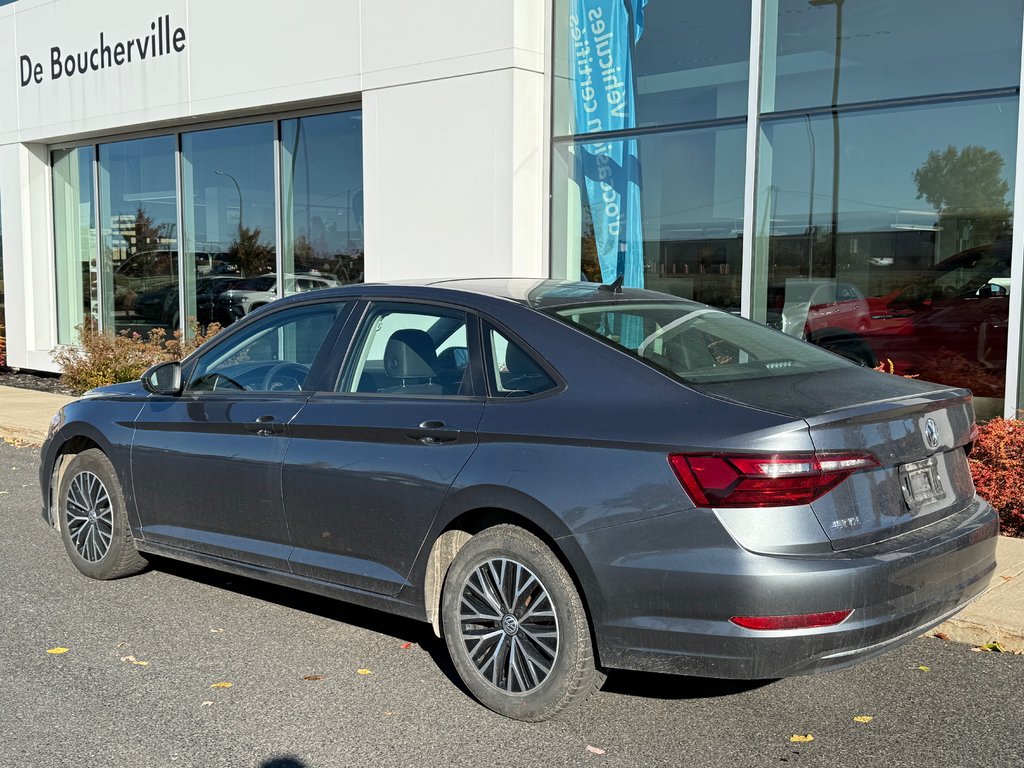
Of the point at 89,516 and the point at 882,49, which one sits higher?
the point at 882,49

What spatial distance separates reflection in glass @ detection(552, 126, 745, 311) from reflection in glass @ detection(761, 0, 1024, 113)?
0.66 metres

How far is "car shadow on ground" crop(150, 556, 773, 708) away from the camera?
180 inches

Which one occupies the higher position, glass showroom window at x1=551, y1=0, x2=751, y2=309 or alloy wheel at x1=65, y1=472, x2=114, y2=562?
glass showroom window at x1=551, y1=0, x2=751, y2=309

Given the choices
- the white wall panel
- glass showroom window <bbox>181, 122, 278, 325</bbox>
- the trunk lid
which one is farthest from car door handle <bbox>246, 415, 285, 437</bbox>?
glass showroom window <bbox>181, 122, 278, 325</bbox>

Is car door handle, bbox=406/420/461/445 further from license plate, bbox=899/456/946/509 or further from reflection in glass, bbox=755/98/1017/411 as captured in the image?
reflection in glass, bbox=755/98/1017/411

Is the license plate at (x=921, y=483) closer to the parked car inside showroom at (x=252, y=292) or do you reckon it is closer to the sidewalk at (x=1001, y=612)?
the sidewalk at (x=1001, y=612)

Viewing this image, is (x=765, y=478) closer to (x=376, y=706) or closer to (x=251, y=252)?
(x=376, y=706)

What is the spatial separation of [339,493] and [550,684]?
1.27m

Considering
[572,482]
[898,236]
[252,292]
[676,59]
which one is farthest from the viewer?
[252,292]

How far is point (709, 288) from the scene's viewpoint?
9.95m

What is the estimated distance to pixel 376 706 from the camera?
4.39 meters

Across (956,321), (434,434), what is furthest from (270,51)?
(434,434)

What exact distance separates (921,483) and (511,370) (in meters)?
1.60

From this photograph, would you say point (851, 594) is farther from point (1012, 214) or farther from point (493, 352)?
point (1012, 214)
